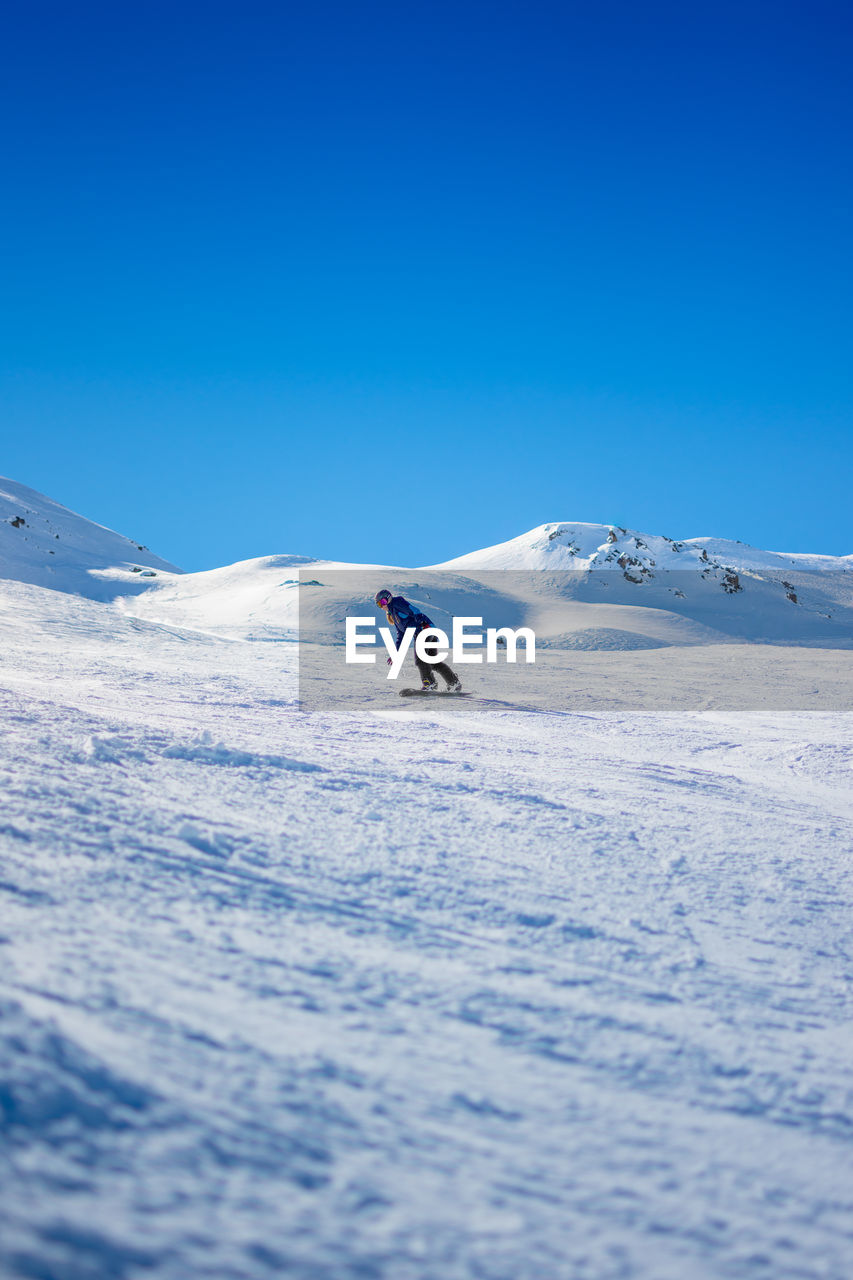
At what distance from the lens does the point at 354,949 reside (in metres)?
2.70

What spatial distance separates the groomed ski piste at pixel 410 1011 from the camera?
1.66 m

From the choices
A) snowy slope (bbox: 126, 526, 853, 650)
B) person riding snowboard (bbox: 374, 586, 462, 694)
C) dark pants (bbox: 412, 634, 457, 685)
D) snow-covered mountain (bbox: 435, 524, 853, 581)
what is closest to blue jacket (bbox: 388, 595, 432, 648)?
person riding snowboard (bbox: 374, 586, 462, 694)

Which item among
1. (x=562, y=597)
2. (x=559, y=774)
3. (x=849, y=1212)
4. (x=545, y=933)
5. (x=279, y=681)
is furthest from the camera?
(x=562, y=597)

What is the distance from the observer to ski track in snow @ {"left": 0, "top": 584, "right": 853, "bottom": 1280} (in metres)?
1.65

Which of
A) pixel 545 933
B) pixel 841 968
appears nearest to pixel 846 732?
pixel 841 968

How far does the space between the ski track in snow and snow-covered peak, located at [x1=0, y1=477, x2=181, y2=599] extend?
2444cm

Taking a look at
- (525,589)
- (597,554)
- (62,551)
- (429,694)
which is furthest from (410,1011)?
(62,551)

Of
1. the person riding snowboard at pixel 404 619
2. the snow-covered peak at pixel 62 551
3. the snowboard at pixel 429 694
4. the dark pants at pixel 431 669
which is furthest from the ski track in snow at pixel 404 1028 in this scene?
the snow-covered peak at pixel 62 551

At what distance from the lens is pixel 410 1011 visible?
2371 mm

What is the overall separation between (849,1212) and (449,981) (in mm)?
1189

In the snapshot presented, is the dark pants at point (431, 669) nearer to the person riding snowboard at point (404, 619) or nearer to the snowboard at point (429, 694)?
the person riding snowboard at point (404, 619)

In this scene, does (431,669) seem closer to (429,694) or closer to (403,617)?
(429,694)

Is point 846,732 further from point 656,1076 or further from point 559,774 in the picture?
point 656,1076

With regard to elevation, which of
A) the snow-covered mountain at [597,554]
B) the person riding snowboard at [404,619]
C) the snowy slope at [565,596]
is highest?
the snow-covered mountain at [597,554]
